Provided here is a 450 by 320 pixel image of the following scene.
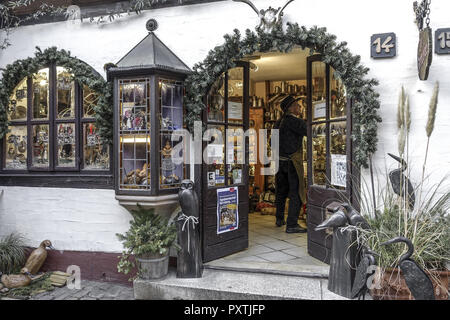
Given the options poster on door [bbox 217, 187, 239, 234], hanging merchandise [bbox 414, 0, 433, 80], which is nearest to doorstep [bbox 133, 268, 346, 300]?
poster on door [bbox 217, 187, 239, 234]

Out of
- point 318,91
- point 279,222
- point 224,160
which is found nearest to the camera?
point 318,91

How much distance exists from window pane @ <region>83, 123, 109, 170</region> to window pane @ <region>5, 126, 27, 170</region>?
1086mm

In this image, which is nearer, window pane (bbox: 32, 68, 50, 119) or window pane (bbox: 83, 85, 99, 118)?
window pane (bbox: 83, 85, 99, 118)

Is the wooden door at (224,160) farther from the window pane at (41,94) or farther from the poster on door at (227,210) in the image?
the window pane at (41,94)

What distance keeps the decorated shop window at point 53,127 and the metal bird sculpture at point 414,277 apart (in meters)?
3.84

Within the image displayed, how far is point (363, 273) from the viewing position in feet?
11.7

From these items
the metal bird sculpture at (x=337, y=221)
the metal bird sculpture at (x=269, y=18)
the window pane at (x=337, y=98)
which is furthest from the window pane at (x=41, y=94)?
the metal bird sculpture at (x=337, y=221)

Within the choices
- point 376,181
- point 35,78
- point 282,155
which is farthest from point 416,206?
point 35,78

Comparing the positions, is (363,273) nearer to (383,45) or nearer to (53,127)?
(383,45)

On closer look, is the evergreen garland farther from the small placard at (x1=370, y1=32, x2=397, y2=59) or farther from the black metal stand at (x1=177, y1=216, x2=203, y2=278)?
the small placard at (x1=370, y1=32, x2=397, y2=59)

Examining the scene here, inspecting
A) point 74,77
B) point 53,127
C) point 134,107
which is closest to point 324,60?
point 134,107

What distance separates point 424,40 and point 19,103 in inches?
217

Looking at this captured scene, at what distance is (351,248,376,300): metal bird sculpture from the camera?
353cm

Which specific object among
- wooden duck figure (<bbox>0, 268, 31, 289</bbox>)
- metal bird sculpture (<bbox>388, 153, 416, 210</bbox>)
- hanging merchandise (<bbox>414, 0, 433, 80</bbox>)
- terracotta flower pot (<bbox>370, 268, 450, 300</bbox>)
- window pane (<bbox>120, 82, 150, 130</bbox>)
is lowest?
wooden duck figure (<bbox>0, 268, 31, 289</bbox>)
